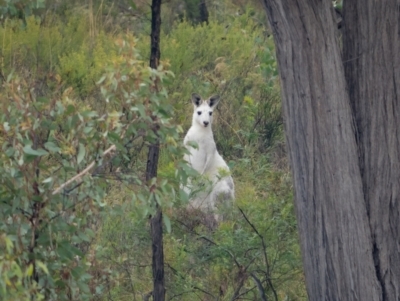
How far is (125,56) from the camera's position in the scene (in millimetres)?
4652

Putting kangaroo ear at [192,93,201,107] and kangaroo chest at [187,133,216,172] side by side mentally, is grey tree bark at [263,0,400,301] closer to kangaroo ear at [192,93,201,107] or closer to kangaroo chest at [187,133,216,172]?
kangaroo chest at [187,133,216,172]

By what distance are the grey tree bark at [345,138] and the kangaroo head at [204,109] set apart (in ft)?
20.6

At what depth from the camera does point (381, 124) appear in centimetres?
583

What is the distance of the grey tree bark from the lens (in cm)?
563

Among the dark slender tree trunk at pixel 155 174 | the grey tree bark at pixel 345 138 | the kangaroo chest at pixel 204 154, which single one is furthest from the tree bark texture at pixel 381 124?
the kangaroo chest at pixel 204 154

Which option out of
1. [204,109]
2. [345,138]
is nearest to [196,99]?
[204,109]

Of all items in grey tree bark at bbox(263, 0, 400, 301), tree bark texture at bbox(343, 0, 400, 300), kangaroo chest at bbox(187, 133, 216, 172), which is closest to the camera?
grey tree bark at bbox(263, 0, 400, 301)

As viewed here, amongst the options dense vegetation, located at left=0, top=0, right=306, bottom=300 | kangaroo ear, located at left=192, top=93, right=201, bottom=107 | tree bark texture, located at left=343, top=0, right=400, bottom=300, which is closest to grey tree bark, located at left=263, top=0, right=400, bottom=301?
tree bark texture, located at left=343, top=0, right=400, bottom=300

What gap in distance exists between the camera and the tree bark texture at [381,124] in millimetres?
5809

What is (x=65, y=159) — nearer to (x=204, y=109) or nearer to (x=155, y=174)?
(x=155, y=174)

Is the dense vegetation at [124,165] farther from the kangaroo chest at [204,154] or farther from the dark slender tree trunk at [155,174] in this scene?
the kangaroo chest at [204,154]

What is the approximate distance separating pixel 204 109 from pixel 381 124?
255 inches

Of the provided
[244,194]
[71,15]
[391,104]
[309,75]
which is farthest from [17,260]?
[71,15]

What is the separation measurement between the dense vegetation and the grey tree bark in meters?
0.70
